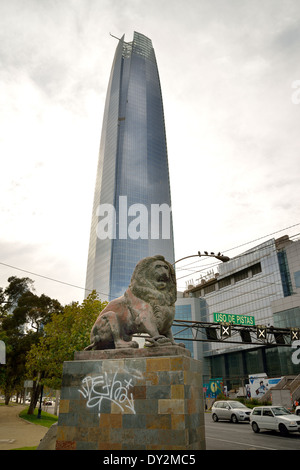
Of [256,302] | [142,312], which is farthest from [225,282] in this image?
[142,312]

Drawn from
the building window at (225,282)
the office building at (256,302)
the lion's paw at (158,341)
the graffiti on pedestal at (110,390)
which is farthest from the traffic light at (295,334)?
the building window at (225,282)

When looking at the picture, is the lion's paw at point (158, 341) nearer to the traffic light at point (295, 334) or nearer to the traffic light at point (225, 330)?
the traffic light at point (225, 330)

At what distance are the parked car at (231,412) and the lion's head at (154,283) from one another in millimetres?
20026

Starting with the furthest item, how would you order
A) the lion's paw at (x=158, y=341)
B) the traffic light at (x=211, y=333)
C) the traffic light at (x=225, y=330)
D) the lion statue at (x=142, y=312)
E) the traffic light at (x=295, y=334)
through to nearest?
the traffic light at (x=295, y=334), the traffic light at (x=211, y=333), the traffic light at (x=225, y=330), the lion statue at (x=142, y=312), the lion's paw at (x=158, y=341)

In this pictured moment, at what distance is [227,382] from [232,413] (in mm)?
44370

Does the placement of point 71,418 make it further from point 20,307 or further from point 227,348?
point 227,348

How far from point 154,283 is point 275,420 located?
1412 centimetres

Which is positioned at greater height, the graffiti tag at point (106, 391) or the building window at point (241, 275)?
the building window at point (241, 275)

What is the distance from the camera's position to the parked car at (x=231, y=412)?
2233 cm

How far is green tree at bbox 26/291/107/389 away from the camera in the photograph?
20.4 metres

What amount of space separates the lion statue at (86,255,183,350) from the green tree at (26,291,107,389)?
1400cm

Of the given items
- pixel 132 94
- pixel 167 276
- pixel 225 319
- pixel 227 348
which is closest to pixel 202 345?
pixel 227 348

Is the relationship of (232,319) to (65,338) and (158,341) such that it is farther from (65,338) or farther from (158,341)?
(158,341)

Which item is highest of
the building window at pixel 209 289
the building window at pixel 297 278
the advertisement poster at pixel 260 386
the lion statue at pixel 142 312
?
the building window at pixel 209 289
